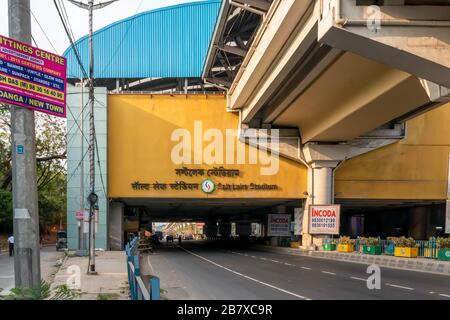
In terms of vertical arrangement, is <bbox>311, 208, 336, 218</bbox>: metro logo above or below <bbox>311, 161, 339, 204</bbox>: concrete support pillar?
below

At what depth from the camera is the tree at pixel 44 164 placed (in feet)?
140

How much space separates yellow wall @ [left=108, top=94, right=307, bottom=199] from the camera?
34.8m

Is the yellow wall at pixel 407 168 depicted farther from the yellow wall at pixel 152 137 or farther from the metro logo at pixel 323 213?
the yellow wall at pixel 152 137

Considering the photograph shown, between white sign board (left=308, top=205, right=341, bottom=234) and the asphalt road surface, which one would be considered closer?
the asphalt road surface

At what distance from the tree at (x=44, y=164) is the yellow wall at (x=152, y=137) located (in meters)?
11.5

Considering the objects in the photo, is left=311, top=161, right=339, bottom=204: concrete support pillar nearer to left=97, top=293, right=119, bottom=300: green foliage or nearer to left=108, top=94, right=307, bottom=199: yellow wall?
left=108, top=94, right=307, bottom=199: yellow wall

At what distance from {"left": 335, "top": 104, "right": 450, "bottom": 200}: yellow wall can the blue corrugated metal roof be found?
618 inches

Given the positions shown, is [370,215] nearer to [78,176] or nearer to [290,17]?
[78,176]

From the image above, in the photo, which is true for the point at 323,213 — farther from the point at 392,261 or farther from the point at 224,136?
the point at 392,261

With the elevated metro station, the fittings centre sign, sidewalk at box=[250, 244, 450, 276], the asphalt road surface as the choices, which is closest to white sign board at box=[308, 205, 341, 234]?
the elevated metro station

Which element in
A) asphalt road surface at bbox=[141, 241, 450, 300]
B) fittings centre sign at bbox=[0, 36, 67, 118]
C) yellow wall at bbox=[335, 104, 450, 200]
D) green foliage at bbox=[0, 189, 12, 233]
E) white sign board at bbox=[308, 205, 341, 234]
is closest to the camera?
fittings centre sign at bbox=[0, 36, 67, 118]

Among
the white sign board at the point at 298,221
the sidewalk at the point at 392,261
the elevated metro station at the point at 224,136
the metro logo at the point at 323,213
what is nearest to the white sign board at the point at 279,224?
the white sign board at the point at 298,221

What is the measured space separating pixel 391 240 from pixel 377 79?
1112 centimetres

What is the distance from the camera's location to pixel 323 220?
109ft
